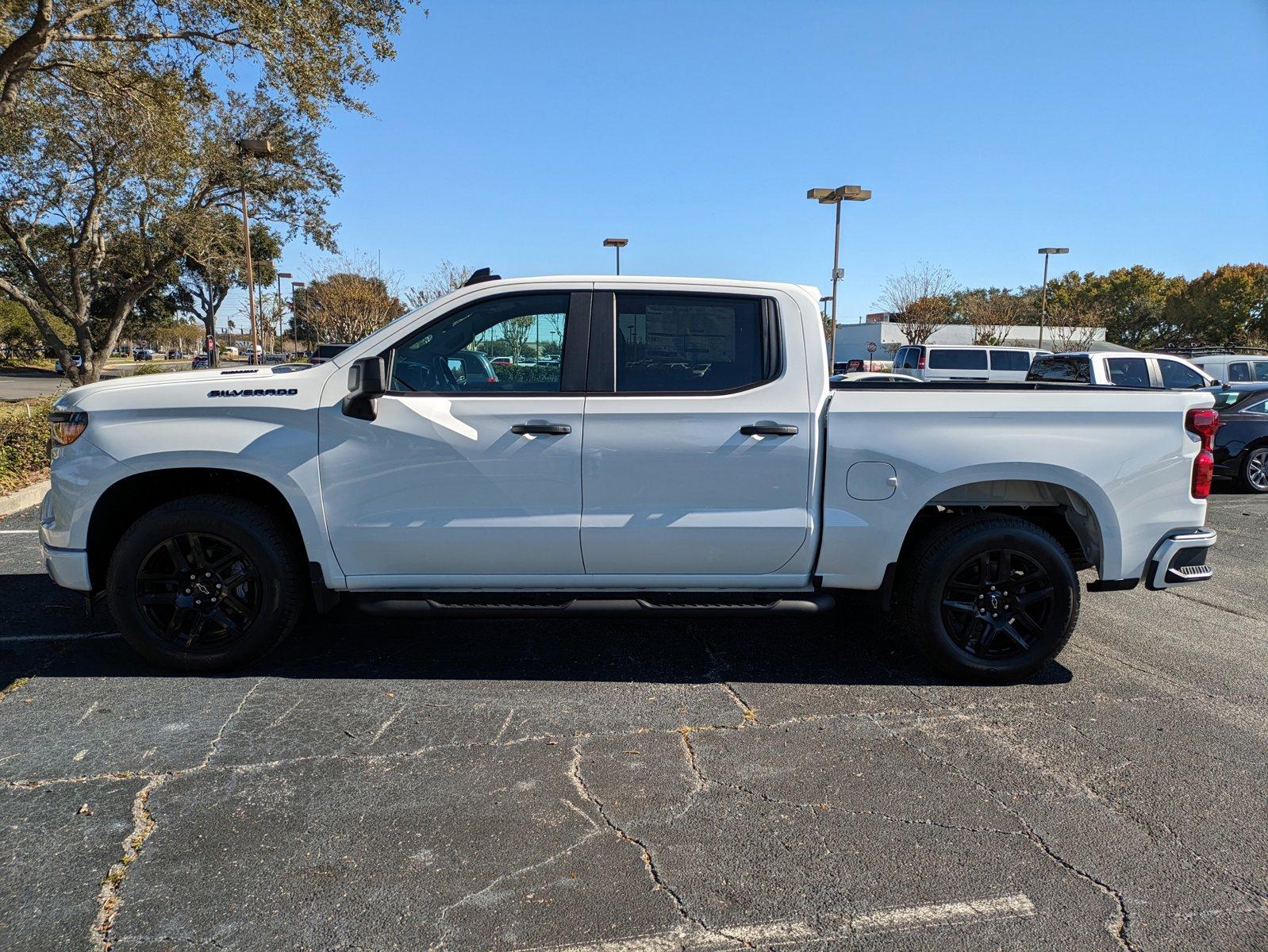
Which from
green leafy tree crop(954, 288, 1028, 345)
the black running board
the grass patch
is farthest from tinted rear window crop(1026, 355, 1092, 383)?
green leafy tree crop(954, 288, 1028, 345)

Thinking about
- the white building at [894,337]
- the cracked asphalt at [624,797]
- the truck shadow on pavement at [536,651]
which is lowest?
the cracked asphalt at [624,797]

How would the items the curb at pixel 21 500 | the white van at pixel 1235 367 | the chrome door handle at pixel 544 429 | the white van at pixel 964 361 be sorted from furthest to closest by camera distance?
the white van at pixel 964 361, the white van at pixel 1235 367, the curb at pixel 21 500, the chrome door handle at pixel 544 429

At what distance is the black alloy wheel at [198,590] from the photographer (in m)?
4.03

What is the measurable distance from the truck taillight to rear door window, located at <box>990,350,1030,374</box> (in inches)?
827

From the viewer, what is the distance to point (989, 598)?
A: 4.16 metres

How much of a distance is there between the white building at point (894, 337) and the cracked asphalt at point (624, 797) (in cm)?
3845

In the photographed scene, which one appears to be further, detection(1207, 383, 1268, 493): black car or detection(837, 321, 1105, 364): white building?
detection(837, 321, 1105, 364): white building

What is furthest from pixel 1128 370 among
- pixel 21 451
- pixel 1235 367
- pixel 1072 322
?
pixel 1072 322

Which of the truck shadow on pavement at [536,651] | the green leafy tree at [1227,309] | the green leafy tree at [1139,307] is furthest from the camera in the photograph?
the green leafy tree at [1139,307]

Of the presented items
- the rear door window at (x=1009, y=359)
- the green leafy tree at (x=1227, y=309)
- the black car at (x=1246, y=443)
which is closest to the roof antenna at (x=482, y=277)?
the black car at (x=1246, y=443)

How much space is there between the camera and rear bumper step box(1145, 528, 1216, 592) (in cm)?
410

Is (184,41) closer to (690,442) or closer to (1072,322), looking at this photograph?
(690,442)

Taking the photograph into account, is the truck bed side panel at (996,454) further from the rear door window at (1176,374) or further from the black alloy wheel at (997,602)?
the rear door window at (1176,374)

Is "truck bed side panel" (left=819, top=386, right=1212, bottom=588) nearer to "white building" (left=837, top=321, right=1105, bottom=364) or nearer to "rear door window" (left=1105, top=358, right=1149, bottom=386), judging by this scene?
"rear door window" (left=1105, top=358, right=1149, bottom=386)
